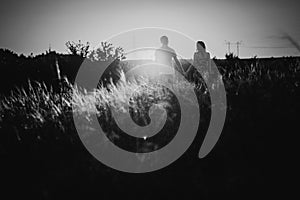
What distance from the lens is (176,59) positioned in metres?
8.33

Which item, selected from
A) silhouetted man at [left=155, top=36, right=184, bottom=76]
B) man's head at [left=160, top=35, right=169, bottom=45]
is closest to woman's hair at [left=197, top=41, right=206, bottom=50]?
silhouetted man at [left=155, top=36, right=184, bottom=76]

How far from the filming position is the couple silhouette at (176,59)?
26.3ft

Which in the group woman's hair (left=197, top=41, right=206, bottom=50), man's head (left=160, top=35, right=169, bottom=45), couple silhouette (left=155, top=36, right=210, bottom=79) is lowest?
couple silhouette (left=155, top=36, right=210, bottom=79)

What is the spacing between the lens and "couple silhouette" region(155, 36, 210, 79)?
8.02 metres

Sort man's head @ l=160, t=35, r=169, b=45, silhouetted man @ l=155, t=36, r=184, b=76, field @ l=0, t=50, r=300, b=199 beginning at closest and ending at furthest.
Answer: field @ l=0, t=50, r=300, b=199 → silhouetted man @ l=155, t=36, r=184, b=76 → man's head @ l=160, t=35, r=169, b=45

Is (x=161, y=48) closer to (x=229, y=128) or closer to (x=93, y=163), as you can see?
(x=229, y=128)

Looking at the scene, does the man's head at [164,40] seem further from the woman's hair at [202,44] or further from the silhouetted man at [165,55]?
the woman's hair at [202,44]

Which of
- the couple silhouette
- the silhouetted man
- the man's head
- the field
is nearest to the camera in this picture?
the field

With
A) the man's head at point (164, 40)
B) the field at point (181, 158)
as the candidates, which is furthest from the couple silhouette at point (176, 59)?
the field at point (181, 158)

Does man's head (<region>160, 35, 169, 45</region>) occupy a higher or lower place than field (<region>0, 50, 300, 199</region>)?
higher

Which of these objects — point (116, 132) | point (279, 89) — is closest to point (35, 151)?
point (116, 132)

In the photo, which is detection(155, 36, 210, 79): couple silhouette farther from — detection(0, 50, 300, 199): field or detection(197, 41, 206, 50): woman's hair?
detection(0, 50, 300, 199): field

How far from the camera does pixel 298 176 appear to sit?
3.47 m

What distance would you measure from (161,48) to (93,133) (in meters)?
4.80
